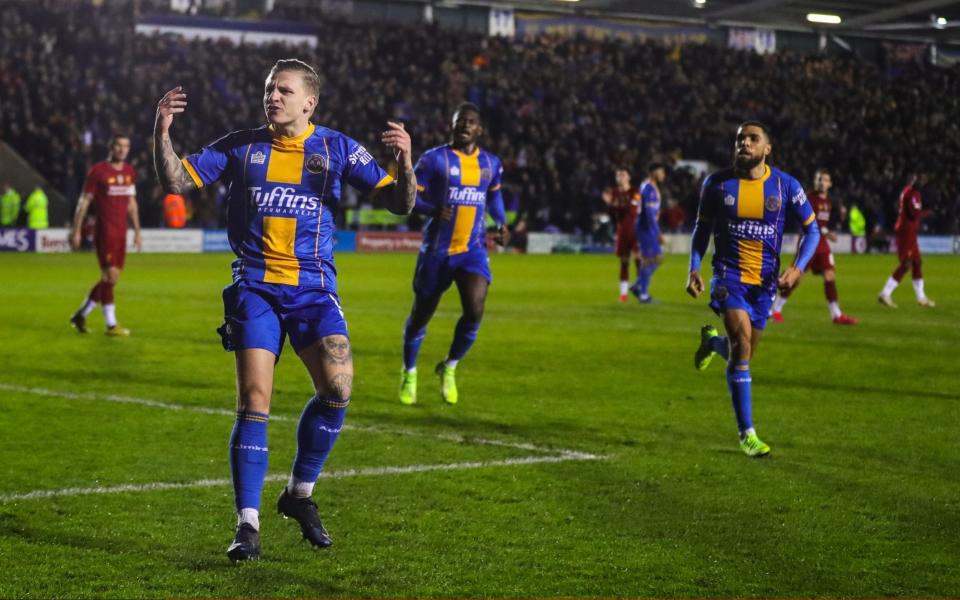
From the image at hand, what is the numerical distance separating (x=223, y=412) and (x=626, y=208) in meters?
14.5

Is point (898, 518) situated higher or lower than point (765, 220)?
lower

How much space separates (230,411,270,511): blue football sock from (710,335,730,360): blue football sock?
420cm

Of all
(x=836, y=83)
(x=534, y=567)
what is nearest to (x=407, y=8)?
(x=836, y=83)

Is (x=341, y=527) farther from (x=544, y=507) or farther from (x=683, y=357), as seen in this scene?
(x=683, y=357)

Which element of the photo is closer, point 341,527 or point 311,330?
point 311,330

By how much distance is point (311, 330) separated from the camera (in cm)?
566

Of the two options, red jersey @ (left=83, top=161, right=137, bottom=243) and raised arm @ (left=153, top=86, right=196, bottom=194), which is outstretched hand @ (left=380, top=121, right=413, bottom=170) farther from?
red jersey @ (left=83, top=161, right=137, bottom=243)

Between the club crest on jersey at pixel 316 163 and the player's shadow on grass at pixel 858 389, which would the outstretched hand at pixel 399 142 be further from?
the player's shadow on grass at pixel 858 389

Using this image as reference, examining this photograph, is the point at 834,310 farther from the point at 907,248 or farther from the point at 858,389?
the point at 858,389

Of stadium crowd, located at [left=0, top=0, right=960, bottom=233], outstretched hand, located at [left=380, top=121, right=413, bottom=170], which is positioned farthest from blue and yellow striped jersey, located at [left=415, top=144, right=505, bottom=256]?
stadium crowd, located at [left=0, top=0, right=960, bottom=233]

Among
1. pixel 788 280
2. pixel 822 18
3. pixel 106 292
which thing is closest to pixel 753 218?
pixel 788 280

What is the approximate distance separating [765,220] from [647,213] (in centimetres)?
1364

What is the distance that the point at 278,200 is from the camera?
5.68 m

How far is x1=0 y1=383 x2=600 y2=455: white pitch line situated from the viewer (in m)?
8.46
